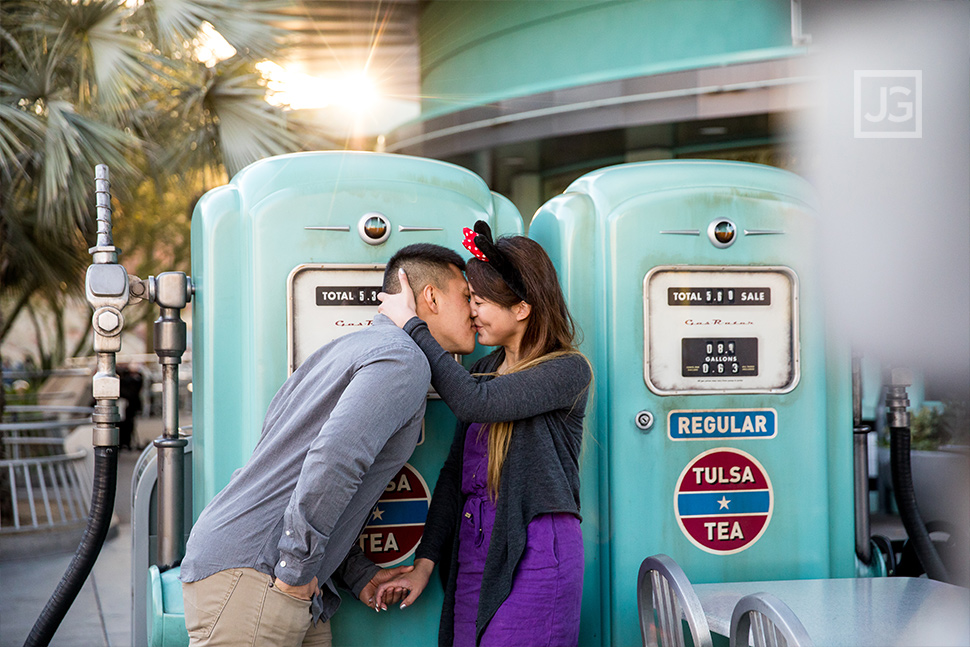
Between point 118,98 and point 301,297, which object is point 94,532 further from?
Result: point 118,98

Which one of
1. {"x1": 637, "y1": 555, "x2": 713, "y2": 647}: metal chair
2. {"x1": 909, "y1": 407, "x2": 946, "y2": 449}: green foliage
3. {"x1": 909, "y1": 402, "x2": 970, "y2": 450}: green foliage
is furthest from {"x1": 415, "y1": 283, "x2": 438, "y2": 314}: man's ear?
{"x1": 909, "y1": 407, "x2": 946, "y2": 449}: green foliage

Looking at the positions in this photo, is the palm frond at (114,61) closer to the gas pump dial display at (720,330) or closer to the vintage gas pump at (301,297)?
the vintage gas pump at (301,297)

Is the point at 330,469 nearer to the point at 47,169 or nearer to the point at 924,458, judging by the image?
the point at 924,458

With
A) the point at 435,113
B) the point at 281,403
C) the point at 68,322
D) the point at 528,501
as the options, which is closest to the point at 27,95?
the point at 435,113

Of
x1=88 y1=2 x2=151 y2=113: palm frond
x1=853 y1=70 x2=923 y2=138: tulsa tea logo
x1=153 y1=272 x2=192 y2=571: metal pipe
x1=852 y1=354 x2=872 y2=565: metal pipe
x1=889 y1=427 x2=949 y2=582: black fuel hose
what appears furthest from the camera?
x1=88 y1=2 x2=151 y2=113: palm frond

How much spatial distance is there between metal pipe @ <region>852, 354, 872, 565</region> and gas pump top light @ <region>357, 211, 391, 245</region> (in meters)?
1.74

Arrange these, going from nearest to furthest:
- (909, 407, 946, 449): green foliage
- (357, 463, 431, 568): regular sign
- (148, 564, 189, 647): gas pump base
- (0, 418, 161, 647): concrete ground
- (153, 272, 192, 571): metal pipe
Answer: (148, 564, 189, 647): gas pump base
(357, 463, 431, 568): regular sign
(153, 272, 192, 571): metal pipe
(909, 407, 946, 449): green foliage
(0, 418, 161, 647): concrete ground

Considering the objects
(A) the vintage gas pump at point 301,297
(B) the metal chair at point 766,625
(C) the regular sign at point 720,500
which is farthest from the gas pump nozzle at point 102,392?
(B) the metal chair at point 766,625

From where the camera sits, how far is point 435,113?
333 inches

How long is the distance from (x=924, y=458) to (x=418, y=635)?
2978 mm

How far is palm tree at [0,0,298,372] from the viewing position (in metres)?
6.50

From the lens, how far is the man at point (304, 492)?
2.08 metres

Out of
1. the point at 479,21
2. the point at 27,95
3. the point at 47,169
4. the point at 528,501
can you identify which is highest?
the point at 479,21

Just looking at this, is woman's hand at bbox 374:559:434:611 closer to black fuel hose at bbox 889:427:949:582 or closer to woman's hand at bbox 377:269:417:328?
woman's hand at bbox 377:269:417:328
